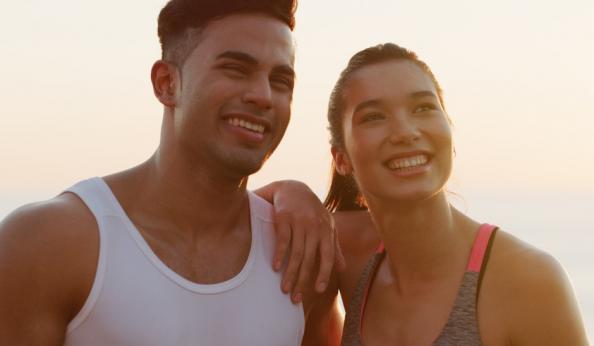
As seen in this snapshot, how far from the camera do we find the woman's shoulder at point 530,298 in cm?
315

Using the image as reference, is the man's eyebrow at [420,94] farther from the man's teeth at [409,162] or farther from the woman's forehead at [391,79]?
the man's teeth at [409,162]

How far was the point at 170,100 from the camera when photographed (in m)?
3.53

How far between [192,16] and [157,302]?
1324mm

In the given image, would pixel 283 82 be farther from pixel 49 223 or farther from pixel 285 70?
pixel 49 223

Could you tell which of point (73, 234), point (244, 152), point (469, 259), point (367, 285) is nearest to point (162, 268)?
point (73, 234)

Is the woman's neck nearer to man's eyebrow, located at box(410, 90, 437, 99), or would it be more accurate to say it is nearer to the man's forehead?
man's eyebrow, located at box(410, 90, 437, 99)

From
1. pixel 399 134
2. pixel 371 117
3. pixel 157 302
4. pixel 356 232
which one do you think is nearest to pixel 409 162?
pixel 399 134

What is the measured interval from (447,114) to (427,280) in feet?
2.89

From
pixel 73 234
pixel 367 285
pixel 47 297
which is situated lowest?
pixel 367 285

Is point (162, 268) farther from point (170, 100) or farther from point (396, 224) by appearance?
point (396, 224)

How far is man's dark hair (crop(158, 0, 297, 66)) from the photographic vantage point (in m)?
3.46

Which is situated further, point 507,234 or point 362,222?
point 362,222

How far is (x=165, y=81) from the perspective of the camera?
357 centimetres

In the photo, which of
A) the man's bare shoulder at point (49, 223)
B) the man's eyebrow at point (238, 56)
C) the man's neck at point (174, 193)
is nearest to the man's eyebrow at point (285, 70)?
the man's eyebrow at point (238, 56)
